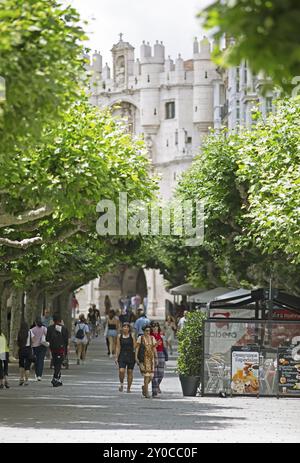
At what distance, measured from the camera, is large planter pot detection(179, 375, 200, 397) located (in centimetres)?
2872

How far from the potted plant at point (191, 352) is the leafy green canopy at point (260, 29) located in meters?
20.0

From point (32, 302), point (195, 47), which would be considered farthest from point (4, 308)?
point (195, 47)

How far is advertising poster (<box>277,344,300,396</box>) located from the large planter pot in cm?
184

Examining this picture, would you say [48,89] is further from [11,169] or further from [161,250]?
[161,250]

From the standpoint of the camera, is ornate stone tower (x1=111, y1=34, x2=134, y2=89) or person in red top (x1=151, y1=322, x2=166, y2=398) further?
ornate stone tower (x1=111, y1=34, x2=134, y2=89)

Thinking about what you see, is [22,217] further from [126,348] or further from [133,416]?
[133,416]

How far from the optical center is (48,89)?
12.9m

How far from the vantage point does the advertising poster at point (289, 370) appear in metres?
27.7

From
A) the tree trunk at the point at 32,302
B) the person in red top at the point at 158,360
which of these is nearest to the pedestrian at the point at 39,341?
the person in red top at the point at 158,360

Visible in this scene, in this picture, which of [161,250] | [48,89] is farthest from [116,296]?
[48,89]

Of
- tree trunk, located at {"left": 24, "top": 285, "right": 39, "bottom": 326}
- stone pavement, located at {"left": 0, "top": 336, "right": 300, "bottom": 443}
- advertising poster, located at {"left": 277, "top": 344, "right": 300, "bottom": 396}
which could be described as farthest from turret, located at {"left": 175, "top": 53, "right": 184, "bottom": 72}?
advertising poster, located at {"left": 277, "top": 344, "right": 300, "bottom": 396}

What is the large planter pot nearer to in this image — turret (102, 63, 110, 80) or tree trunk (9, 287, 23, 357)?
tree trunk (9, 287, 23, 357)

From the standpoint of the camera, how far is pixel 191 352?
28219 mm

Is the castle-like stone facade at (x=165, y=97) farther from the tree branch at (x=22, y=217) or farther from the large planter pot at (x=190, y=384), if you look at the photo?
the tree branch at (x=22, y=217)
